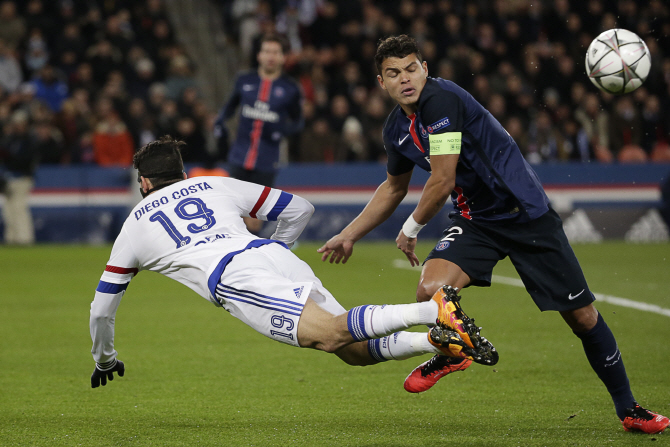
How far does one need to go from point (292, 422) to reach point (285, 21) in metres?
13.9

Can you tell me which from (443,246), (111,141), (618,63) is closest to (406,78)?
(443,246)

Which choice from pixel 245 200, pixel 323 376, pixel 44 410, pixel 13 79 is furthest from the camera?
pixel 13 79

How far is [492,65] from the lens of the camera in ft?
56.5

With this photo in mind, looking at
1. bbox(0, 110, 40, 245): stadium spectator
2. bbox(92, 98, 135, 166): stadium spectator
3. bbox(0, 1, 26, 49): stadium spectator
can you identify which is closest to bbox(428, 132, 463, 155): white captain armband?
bbox(92, 98, 135, 166): stadium spectator

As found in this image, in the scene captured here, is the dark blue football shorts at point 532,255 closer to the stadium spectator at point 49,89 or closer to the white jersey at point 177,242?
the white jersey at point 177,242

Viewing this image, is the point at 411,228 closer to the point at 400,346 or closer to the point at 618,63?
the point at 400,346

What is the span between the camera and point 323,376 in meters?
5.66

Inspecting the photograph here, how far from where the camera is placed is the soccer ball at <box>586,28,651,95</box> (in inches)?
206

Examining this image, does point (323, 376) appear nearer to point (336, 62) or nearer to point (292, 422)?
point (292, 422)

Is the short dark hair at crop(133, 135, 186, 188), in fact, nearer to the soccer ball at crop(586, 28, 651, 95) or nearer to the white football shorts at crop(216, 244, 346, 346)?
the white football shorts at crop(216, 244, 346, 346)

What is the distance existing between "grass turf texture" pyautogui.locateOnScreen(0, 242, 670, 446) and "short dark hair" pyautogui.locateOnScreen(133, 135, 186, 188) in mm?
1252

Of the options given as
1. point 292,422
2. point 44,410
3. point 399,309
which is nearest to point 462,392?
point 292,422

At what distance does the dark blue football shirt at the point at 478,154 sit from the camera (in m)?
4.30

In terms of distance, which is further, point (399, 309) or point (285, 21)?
point (285, 21)
